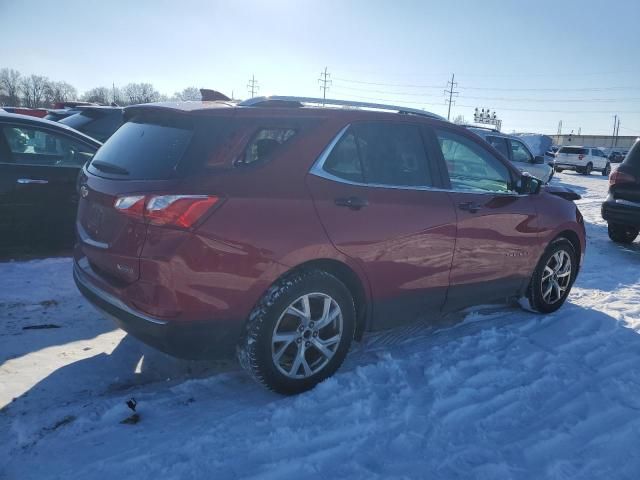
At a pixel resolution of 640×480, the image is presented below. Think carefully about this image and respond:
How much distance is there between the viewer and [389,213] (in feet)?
10.6

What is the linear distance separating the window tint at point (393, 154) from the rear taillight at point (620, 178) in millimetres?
5728

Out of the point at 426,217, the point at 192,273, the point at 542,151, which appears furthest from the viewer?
the point at 542,151

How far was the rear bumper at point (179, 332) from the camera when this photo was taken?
2598mm

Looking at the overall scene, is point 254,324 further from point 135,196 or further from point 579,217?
point 579,217

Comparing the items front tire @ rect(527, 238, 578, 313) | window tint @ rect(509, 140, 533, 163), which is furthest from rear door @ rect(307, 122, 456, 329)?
window tint @ rect(509, 140, 533, 163)

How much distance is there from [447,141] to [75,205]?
160 inches

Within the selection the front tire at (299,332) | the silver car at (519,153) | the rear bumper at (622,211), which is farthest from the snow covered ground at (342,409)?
the silver car at (519,153)

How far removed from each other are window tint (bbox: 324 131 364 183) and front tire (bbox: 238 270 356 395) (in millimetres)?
642

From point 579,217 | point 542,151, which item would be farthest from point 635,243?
point 542,151

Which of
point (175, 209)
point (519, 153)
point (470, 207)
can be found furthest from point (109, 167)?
point (519, 153)

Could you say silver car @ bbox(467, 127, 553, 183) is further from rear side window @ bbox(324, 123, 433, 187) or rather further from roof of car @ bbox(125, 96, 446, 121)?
roof of car @ bbox(125, 96, 446, 121)

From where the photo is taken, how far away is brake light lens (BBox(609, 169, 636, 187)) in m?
7.62

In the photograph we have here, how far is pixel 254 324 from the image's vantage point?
2.79m

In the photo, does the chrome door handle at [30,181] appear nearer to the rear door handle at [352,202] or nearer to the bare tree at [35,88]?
the rear door handle at [352,202]
